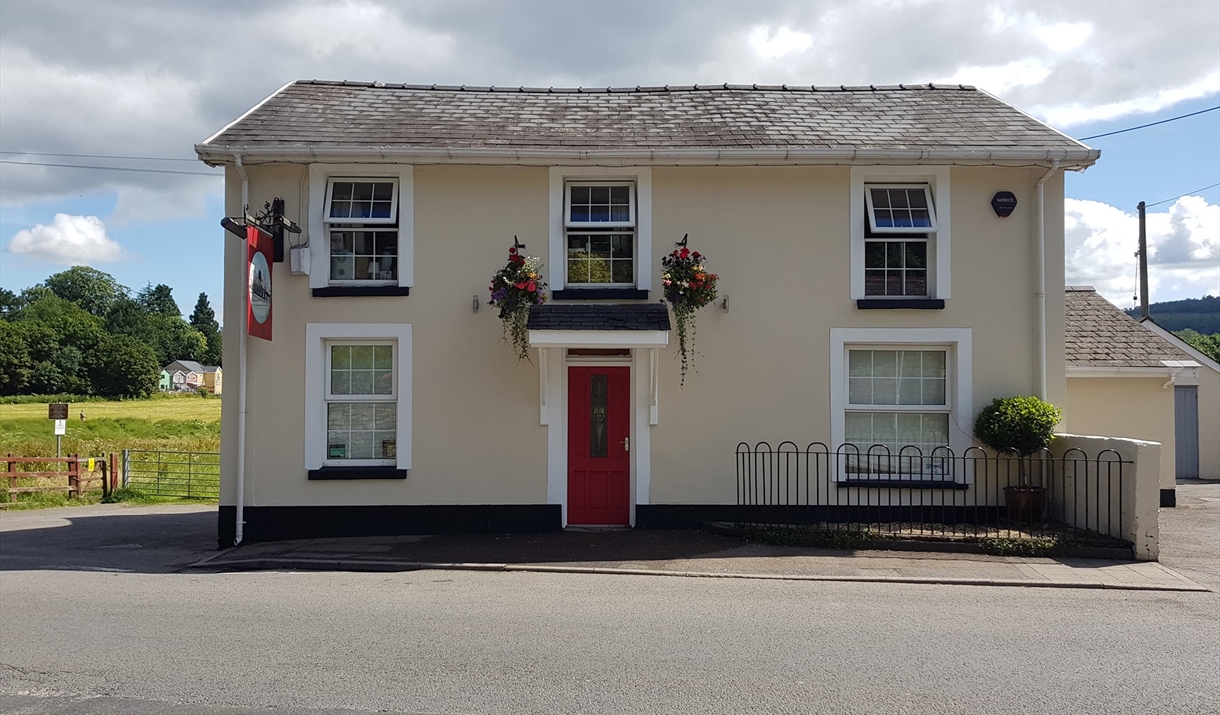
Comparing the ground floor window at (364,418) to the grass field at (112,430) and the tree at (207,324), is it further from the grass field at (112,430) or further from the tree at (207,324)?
the tree at (207,324)

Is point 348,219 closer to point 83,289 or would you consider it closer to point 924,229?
point 924,229

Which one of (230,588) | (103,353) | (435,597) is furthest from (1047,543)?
(103,353)

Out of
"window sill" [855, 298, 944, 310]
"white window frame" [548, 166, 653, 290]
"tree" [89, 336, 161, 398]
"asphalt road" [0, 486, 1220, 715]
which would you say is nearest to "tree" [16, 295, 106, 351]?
"tree" [89, 336, 161, 398]

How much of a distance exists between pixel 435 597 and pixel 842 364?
6125 millimetres

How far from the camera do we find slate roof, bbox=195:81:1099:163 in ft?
37.3

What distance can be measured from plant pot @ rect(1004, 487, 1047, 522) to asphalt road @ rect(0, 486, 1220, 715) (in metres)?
1.95

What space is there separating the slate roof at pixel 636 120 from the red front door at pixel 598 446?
3.06 meters

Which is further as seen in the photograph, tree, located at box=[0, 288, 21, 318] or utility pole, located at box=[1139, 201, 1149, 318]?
tree, located at box=[0, 288, 21, 318]

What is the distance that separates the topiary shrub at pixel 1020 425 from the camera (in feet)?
35.4

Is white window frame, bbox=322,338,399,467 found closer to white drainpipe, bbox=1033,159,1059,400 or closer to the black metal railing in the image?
the black metal railing

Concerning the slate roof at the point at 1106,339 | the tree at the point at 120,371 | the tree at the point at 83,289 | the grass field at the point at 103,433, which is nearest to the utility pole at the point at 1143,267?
the slate roof at the point at 1106,339

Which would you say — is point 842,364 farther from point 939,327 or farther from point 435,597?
point 435,597

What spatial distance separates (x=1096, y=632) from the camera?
6.91m

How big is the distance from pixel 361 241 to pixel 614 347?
3699 mm
